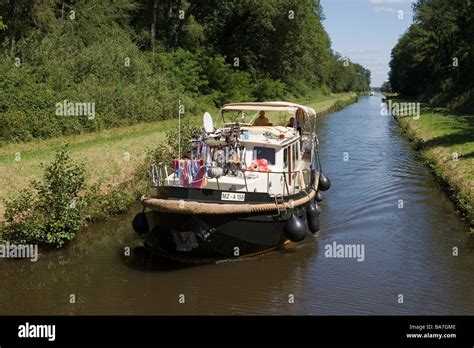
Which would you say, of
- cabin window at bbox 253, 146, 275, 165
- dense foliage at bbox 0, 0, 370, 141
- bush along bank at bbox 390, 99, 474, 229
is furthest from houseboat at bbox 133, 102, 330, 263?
dense foliage at bbox 0, 0, 370, 141

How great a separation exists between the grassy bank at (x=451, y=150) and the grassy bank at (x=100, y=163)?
11127 millimetres

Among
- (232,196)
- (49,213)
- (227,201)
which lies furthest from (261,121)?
(49,213)

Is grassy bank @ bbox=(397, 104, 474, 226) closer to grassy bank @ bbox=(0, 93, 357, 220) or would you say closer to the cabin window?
the cabin window


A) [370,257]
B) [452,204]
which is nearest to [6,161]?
[370,257]

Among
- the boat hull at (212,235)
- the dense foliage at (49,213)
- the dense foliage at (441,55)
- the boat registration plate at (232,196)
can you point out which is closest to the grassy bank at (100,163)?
the dense foliage at (49,213)

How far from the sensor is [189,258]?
45.3 ft

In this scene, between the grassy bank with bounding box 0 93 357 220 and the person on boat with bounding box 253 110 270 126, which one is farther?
the person on boat with bounding box 253 110 270 126

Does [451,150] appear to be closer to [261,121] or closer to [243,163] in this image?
[261,121]

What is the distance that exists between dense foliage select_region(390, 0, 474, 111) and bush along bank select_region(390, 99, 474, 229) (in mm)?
12065

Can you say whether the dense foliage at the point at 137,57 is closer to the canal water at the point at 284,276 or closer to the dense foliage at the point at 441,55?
the canal water at the point at 284,276

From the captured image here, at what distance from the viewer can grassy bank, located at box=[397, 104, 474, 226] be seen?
19.2 meters

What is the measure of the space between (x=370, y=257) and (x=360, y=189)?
8709mm

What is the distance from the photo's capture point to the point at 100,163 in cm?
2012

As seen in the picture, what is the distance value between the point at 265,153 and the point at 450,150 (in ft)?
49.0
